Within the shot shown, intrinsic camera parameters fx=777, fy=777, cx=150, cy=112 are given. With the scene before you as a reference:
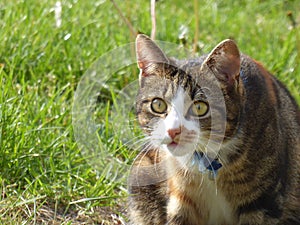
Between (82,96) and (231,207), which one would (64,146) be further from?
(231,207)

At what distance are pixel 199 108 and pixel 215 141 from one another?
150mm

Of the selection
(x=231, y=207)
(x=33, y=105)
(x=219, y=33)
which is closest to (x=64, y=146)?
(x=33, y=105)

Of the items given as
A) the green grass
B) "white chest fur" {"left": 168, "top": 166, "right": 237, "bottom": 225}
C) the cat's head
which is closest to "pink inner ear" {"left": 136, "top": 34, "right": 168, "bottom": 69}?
the cat's head

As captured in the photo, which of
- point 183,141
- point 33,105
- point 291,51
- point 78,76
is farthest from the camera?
point 291,51

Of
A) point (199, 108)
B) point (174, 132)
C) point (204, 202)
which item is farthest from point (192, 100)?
point (204, 202)

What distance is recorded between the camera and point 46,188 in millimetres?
3477

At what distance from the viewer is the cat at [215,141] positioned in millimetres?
2896

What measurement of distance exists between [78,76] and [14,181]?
974 mm

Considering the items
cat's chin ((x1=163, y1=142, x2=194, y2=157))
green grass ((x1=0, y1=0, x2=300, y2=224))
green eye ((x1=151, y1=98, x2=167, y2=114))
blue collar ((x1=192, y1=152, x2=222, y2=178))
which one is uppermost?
green eye ((x1=151, y1=98, x2=167, y2=114))

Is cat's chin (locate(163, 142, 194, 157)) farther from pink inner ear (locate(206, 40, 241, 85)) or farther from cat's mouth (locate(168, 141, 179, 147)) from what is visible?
pink inner ear (locate(206, 40, 241, 85))

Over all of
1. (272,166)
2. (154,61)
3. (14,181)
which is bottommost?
(14,181)

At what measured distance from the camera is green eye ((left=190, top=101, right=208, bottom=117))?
288cm

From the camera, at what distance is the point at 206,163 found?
3.01 m

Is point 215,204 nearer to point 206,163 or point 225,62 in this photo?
point 206,163
